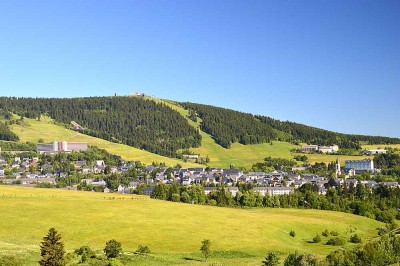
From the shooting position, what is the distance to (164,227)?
3629 inches

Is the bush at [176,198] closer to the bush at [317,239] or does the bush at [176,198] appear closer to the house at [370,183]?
the bush at [317,239]

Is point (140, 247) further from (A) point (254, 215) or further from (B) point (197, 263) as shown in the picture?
(A) point (254, 215)

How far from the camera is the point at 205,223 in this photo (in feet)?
322

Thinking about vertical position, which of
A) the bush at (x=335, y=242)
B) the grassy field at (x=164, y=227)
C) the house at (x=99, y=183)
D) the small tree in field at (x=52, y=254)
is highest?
the small tree in field at (x=52, y=254)

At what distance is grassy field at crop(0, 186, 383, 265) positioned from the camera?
7465cm

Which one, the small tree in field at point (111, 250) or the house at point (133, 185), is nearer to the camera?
the small tree in field at point (111, 250)

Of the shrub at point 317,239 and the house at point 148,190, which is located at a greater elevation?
the house at point 148,190

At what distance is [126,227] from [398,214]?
77.6 meters

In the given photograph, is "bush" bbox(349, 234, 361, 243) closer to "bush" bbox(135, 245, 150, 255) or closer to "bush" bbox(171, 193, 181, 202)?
"bush" bbox(135, 245, 150, 255)

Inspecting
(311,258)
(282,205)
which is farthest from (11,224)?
(282,205)

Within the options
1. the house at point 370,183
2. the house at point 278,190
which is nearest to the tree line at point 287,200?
the house at point 278,190

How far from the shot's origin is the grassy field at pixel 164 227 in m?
74.7

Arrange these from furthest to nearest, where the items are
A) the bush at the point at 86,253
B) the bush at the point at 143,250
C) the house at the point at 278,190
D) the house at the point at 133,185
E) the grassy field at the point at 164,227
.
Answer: the house at the point at 133,185 → the house at the point at 278,190 → the grassy field at the point at 164,227 → the bush at the point at 143,250 → the bush at the point at 86,253

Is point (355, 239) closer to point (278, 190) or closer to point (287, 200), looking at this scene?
point (287, 200)
